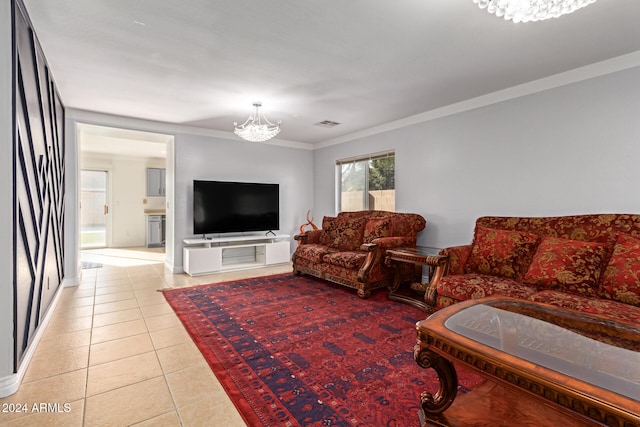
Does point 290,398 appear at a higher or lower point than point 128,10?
lower

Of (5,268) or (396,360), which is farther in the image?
(396,360)

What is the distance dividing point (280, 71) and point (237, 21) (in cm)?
83

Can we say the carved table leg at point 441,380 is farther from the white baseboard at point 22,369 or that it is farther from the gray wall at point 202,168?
the gray wall at point 202,168

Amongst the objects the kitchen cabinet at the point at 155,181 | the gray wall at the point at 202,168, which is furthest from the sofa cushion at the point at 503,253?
the kitchen cabinet at the point at 155,181

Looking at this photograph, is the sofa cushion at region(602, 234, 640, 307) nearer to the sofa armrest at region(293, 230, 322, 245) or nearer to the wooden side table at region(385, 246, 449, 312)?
the wooden side table at region(385, 246, 449, 312)

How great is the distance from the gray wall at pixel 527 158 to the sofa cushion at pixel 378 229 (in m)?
0.65

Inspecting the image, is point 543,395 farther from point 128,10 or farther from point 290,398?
point 128,10

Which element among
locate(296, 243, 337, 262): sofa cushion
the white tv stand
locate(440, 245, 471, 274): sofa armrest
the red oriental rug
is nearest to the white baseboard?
the red oriental rug

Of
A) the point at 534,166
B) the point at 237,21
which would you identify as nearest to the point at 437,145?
the point at 534,166


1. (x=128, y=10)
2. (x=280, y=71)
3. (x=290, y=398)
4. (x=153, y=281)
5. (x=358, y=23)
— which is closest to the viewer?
(x=290, y=398)

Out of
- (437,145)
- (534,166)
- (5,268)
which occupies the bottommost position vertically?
(5,268)

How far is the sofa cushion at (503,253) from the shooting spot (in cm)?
280

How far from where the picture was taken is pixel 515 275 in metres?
2.79

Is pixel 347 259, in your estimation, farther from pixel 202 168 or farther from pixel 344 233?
pixel 202 168
